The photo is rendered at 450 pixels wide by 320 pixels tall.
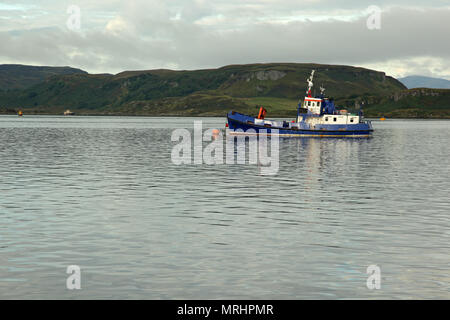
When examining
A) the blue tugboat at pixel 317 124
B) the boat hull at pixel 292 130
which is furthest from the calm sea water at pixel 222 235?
the blue tugboat at pixel 317 124

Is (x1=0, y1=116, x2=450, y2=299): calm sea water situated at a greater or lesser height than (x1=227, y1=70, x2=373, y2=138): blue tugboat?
lesser

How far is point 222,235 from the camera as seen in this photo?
67.1ft

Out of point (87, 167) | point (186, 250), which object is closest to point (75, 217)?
point (186, 250)

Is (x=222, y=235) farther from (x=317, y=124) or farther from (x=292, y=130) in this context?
(x=317, y=124)

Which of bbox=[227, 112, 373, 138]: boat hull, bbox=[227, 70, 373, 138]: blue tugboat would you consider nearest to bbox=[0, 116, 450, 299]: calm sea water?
bbox=[227, 112, 373, 138]: boat hull

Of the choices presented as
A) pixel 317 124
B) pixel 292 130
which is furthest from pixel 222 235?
pixel 317 124

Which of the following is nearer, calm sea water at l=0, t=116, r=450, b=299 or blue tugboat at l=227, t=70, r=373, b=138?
calm sea water at l=0, t=116, r=450, b=299

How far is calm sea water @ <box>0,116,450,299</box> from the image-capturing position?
14.4 meters

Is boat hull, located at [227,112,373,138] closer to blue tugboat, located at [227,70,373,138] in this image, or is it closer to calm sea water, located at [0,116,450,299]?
blue tugboat, located at [227,70,373,138]

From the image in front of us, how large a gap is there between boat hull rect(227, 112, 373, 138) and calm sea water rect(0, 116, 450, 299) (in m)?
62.3

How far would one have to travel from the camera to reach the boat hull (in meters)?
103

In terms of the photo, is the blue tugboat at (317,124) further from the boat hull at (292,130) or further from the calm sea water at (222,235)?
the calm sea water at (222,235)

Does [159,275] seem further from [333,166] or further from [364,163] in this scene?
[364,163]
